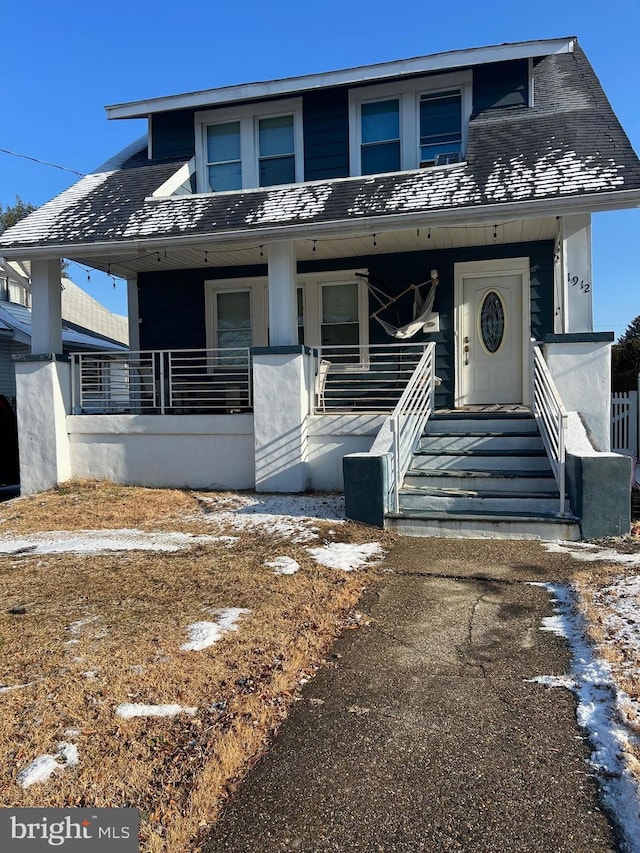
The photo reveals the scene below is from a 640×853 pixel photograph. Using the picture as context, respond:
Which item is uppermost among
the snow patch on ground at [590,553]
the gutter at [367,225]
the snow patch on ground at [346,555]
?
the gutter at [367,225]

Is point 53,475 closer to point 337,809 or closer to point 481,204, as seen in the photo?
point 481,204

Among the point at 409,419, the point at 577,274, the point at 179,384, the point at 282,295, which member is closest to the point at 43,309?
the point at 179,384

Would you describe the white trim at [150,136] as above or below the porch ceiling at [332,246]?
above

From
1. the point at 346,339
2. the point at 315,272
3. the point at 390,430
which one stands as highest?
the point at 315,272

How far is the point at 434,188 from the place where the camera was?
28.7 feet

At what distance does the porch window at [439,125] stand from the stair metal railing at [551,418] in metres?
4.66

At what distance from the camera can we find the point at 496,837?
84.2 inches

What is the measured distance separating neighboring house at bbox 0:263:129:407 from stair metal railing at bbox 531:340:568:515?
809 cm

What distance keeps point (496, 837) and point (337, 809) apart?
1.88ft

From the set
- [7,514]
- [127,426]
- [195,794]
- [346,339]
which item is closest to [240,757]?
[195,794]

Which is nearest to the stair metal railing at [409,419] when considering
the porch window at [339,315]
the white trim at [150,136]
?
the porch window at [339,315]

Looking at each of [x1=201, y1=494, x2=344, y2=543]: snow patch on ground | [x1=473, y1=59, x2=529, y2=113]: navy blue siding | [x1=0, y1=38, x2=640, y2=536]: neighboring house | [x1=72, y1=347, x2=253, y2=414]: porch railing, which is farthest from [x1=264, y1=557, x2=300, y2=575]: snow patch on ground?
[x1=473, y1=59, x2=529, y2=113]: navy blue siding

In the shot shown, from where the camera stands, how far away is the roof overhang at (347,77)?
32.6 feet

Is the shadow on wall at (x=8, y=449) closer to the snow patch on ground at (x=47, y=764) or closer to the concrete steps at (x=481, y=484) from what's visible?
the concrete steps at (x=481, y=484)
